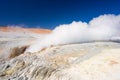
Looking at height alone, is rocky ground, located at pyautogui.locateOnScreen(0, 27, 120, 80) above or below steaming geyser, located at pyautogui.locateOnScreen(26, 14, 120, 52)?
below

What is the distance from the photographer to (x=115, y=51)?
14.1 metres

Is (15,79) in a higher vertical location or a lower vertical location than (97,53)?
lower

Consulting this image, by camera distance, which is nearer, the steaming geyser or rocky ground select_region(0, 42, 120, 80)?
rocky ground select_region(0, 42, 120, 80)

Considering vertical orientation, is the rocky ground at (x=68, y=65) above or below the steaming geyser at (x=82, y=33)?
below

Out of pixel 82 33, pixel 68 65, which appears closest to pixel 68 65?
pixel 68 65

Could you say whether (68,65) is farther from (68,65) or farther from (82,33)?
(82,33)

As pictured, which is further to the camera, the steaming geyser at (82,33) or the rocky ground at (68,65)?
the steaming geyser at (82,33)

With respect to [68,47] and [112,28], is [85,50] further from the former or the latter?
[112,28]

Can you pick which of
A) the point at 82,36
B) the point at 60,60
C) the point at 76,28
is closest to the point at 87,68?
the point at 60,60

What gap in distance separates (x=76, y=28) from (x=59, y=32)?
1.68m

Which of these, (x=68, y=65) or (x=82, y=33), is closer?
(x=68, y=65)

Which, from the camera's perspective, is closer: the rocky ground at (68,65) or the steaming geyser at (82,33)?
the rocky ground at (68,65)

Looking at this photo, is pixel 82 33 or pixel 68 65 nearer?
pixel 68 65

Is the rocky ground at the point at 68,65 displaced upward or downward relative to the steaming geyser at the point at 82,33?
downward
